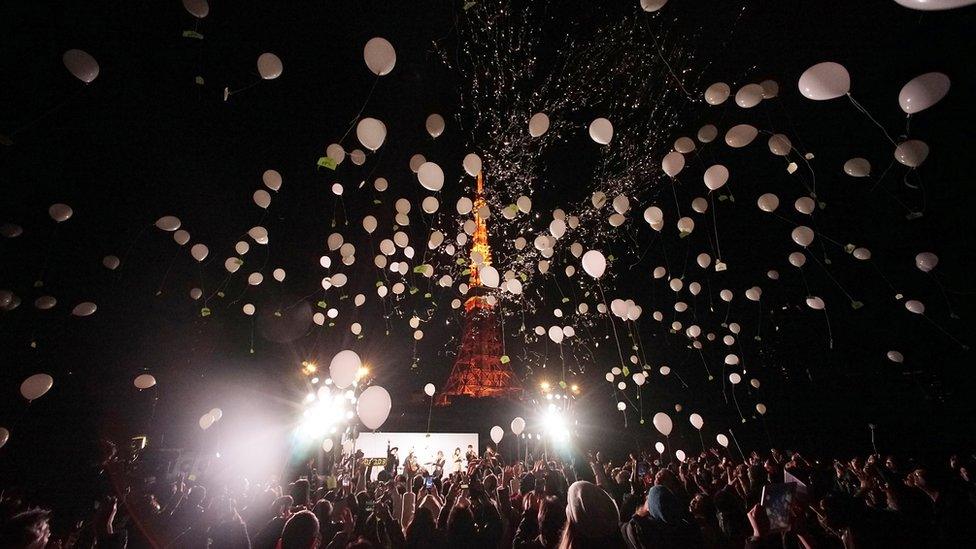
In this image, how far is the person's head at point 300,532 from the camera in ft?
7.65

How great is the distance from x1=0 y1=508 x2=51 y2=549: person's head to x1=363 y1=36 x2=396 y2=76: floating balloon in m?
4.56

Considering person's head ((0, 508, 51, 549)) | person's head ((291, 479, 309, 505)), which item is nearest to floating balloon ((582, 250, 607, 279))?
person's head ((291, 479, 309, 505))

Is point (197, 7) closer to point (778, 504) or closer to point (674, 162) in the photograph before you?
point (674, 162)

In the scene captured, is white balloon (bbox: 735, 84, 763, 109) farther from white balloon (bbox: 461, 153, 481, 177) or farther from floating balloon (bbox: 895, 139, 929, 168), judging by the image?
white balloon (bbox: 461, 153, 481, 177)

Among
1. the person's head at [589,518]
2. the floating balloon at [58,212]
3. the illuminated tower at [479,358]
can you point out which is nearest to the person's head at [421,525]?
the person's head at [589,518]

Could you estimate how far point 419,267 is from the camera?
7.42 meters

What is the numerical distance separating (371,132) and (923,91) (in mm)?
5975

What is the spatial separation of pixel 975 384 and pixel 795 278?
631 centimetres

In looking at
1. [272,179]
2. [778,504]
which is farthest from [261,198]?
[778,504]

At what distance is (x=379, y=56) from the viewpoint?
4469mm


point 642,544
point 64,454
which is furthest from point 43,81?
point 642,544

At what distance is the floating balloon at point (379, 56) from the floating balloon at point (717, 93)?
3786 millimetres

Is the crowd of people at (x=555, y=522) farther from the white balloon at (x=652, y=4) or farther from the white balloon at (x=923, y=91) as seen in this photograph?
the white balloon at (x=652, y=4)

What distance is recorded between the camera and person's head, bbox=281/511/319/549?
2332 mm
